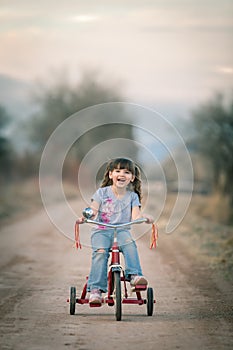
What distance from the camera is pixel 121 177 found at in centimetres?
884

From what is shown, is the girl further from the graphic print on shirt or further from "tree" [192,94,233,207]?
"tree" [192,94,233,207]

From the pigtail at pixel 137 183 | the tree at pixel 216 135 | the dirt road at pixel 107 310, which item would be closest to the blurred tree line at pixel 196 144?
the tree at pixel 216 135

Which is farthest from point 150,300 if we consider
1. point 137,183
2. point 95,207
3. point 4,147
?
point 4,147

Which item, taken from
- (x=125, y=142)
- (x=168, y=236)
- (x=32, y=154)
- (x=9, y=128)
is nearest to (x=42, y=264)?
(x=125, y=142)

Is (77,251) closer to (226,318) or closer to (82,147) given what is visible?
(226,318)

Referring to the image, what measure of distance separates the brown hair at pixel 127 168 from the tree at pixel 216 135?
917 inches

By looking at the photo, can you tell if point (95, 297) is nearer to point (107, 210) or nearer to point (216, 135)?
point (107, 210)

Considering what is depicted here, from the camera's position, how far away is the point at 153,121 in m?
11.3

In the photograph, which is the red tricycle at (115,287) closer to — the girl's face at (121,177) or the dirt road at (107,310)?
the dirt road at (107,310)

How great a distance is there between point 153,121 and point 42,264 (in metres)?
3.52

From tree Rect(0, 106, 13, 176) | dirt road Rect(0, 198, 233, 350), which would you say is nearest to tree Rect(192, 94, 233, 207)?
tree Rect(0, 106, 13, 176)

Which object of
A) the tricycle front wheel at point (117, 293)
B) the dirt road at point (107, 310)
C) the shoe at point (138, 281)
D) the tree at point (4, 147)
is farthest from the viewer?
the tree at point (4, 147)

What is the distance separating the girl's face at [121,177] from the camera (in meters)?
8.84

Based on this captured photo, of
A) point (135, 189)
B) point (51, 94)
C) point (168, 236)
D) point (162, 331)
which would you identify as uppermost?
point (51, 94)
